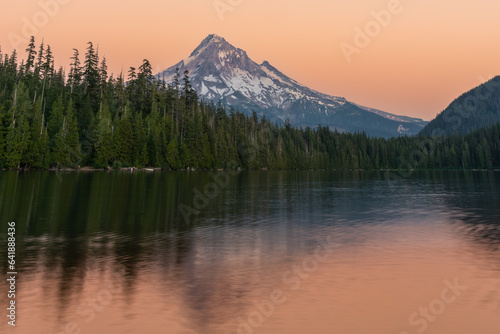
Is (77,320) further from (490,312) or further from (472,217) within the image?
(472,217)

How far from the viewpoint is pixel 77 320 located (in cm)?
1081
